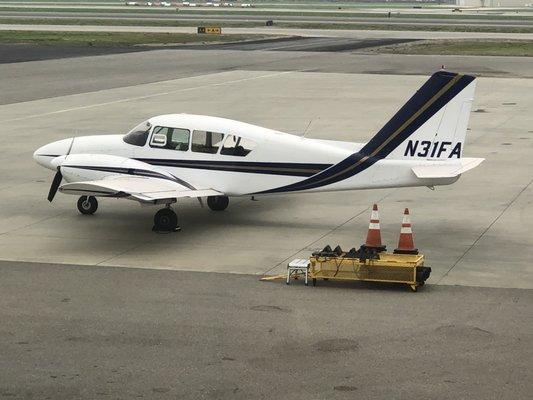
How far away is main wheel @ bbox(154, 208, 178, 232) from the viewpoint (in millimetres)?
23875

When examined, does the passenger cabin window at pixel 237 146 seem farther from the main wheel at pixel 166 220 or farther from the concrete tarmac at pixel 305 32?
the concrete tarmac at pixel 305 32

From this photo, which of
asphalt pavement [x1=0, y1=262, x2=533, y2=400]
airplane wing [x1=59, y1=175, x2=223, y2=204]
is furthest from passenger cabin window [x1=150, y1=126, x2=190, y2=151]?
asphalt pavement [x1=0, y1=262, x2=533, y2=400]

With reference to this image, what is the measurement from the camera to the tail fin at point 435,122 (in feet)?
75.8

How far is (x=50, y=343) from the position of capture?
1628cm

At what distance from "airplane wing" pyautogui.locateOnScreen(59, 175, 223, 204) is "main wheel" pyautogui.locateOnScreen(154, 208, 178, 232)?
505mm

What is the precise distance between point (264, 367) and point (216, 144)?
34.3ft

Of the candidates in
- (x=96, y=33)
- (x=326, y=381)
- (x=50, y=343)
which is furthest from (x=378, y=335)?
(x=96, y=33)

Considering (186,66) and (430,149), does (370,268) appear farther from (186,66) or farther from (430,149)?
(186,66)

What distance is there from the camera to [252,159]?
2456 cm

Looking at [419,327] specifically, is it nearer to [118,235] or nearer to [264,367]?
[264,367]

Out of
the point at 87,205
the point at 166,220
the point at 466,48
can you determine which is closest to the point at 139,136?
the point at 87,205

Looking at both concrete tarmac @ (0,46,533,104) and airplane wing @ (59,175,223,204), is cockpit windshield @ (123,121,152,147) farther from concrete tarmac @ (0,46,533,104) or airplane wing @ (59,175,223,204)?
concrete tarmac @ (0,46,533,104)

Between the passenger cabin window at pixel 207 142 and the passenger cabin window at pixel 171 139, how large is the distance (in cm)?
21

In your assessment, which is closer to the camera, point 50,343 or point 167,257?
point 50,343
